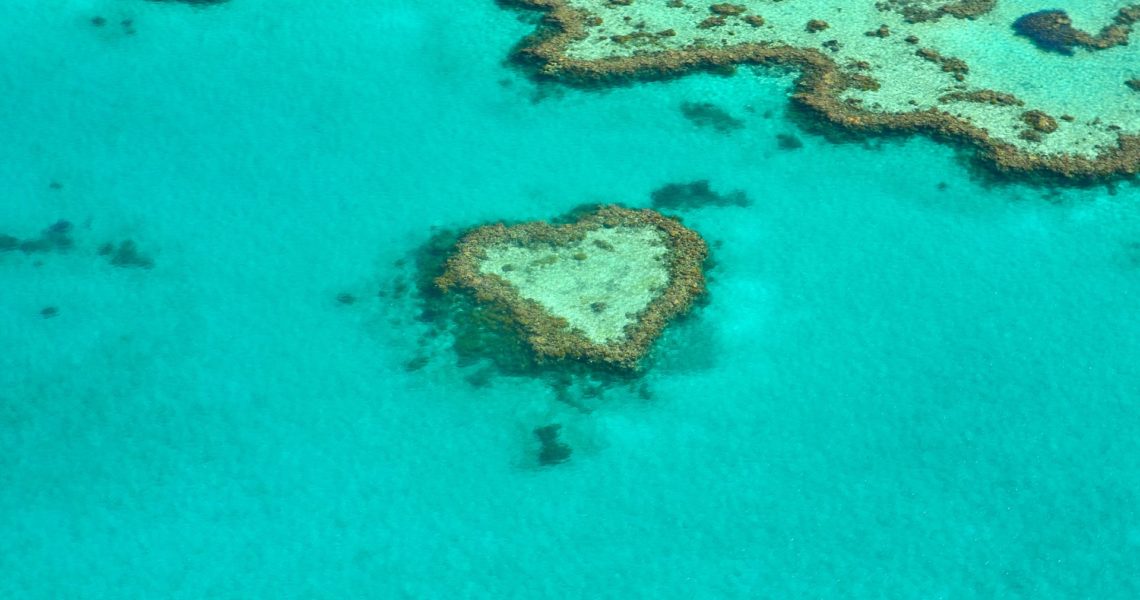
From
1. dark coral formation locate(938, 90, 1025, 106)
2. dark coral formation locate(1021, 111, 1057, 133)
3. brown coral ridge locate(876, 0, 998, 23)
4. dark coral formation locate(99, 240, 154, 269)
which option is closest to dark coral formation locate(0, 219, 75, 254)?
dark coral formation locate(99, 240, 154, 269)

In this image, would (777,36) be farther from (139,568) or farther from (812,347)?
(139,568)

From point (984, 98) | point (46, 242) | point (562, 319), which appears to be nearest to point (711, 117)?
point (984, 98)

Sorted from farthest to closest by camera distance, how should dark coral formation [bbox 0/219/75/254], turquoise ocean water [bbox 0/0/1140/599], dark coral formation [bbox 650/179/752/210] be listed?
1. dark coral formation [bbox 650/179/752/210]
2. dark coral formation [bbox 0/219/75/254]
3. turquoise ocean water [bbox 0/0/1140/599]

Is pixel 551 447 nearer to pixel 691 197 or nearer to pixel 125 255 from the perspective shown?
pixel 691 197

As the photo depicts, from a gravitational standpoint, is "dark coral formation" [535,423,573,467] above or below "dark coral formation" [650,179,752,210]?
below

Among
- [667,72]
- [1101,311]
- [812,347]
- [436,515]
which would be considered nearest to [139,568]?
[436,515]

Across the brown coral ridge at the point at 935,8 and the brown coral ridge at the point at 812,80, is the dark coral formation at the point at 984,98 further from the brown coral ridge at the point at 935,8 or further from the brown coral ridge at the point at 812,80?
the brown coral ridge at the point at 935,8

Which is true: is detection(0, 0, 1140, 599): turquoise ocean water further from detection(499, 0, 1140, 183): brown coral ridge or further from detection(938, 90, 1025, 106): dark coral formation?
detection(938, 90, 1025, 106): dark coral formation
